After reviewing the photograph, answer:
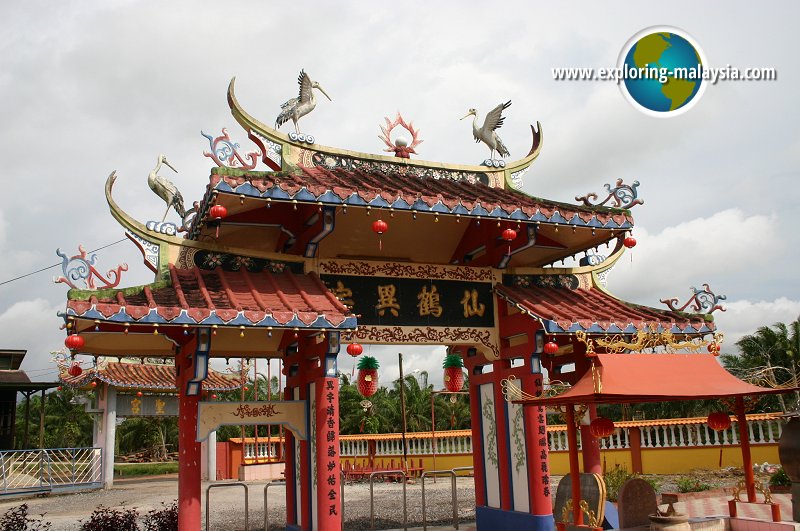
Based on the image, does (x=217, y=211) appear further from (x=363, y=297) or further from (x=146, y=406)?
(x=146, y=406)

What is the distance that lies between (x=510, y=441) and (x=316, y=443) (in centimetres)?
319

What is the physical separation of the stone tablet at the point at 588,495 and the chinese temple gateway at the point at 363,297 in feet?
3.55

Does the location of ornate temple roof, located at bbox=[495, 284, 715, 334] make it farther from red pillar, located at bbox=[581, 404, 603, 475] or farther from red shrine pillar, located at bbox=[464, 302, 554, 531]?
red pillar, located at bbox=[581, 404, 603, 475]

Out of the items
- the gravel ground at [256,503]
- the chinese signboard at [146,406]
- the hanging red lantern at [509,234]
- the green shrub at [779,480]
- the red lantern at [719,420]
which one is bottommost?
the gravel ground at [256,503]

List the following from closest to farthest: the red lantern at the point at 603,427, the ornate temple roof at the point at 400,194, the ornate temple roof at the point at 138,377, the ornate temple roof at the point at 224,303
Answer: the ornate temple roof at the point at 224,303, the red lantern at the point at 603,427, the ornate temple roof at the point at 400,194, the ornate temple roof at the point at 138,377

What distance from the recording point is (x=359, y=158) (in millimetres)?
10367

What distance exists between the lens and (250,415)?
8.57 metres

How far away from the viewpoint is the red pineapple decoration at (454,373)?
38.3 feet

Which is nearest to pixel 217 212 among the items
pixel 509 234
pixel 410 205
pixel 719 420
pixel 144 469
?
pixel 410 205

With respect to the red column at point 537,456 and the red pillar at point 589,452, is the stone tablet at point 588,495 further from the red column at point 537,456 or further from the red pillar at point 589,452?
the red pillar at point 589,452

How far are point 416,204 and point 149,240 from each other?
3.40 metres

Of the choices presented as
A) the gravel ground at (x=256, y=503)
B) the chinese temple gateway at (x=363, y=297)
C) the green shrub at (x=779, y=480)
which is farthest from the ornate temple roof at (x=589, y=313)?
the green shrub at (x=779, y=480)

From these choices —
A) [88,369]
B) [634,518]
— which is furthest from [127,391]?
[634,518]

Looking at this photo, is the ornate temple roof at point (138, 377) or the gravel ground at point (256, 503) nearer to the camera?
the gravel ground at point (256, 503)
